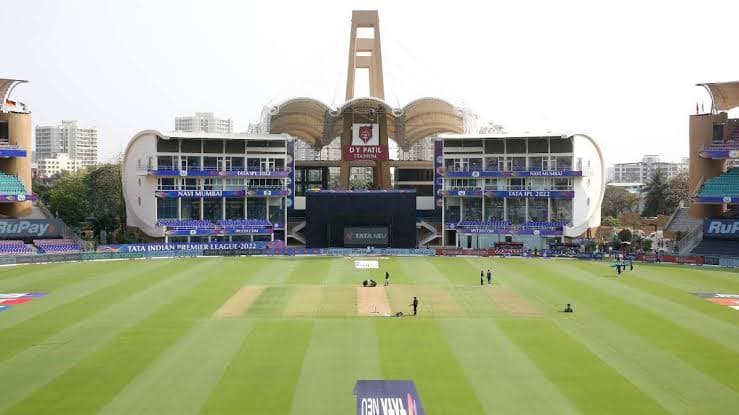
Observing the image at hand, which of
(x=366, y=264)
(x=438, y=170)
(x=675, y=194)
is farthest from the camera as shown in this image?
(x=675, y=194)

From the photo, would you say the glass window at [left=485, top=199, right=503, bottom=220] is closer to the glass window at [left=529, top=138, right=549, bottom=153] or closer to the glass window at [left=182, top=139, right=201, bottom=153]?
the glass window at [left=529, top=138, right=549, bottom=153]

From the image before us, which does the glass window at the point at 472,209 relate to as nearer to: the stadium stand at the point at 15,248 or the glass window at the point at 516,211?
the glass window at the point at 516,211

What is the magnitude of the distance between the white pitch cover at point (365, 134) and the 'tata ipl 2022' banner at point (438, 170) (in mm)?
7430

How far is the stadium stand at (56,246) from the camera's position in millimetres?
80000

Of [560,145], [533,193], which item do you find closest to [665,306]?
[533,193]

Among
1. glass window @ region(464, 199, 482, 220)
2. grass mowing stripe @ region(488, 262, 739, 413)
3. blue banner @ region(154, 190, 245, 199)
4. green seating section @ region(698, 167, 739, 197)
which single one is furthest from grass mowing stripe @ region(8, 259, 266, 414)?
green seating section @ region(698, 167, 739, 197)

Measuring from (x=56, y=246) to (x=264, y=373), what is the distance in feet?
187

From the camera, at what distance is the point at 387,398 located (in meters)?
28.2

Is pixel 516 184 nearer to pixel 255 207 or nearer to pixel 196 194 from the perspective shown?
pixel 255 207

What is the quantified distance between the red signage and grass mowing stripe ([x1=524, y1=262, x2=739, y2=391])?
41198 millimetres

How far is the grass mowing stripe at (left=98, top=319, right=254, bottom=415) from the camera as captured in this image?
27.5m

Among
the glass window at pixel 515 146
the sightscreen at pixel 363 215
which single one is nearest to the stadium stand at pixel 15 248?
the sightscreen at pixel 363 215

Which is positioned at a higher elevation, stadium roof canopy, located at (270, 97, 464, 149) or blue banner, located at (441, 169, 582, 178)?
stadium roof canopy, located at (270, 97, 464, 149)

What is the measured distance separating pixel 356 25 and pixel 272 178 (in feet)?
81.4
